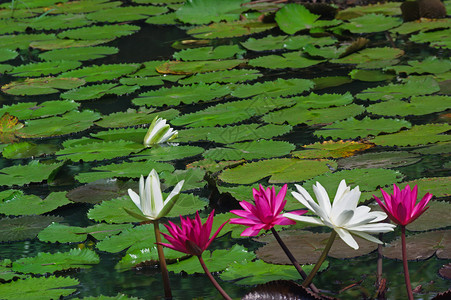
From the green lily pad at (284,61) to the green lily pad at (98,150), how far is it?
53.1 inches

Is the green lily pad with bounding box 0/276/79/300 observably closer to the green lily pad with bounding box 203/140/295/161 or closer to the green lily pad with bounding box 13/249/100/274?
the green lily pad with bounding box 13/249/100/274

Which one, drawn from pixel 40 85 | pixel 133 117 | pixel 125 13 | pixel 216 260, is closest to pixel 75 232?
pixel 216 260

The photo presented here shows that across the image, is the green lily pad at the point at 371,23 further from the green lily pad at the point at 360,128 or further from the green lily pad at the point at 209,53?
the green lily pad at the point at 360,128

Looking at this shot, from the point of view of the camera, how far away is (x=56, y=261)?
1.97 meters

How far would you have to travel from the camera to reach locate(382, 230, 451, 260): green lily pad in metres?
1.79

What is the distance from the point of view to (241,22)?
219 inches

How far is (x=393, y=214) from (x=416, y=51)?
10.1ft

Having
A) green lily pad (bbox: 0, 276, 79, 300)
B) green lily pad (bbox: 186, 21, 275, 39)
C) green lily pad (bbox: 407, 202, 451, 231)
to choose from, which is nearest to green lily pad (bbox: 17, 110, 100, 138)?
green lily pad (bbox: 0, 276, 79, 300)

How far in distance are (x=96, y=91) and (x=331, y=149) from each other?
1622 mm

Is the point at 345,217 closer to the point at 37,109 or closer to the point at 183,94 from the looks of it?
the point at 183,94

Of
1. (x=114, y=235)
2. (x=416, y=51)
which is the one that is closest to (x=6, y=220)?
(x=114, y=235)

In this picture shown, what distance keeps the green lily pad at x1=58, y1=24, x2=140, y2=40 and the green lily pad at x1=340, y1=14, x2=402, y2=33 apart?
1.64 metres

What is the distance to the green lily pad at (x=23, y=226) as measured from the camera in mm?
2195

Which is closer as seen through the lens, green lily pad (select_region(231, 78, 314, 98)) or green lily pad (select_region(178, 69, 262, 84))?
green lily pad (select_region(231, 78, 314, 98))
